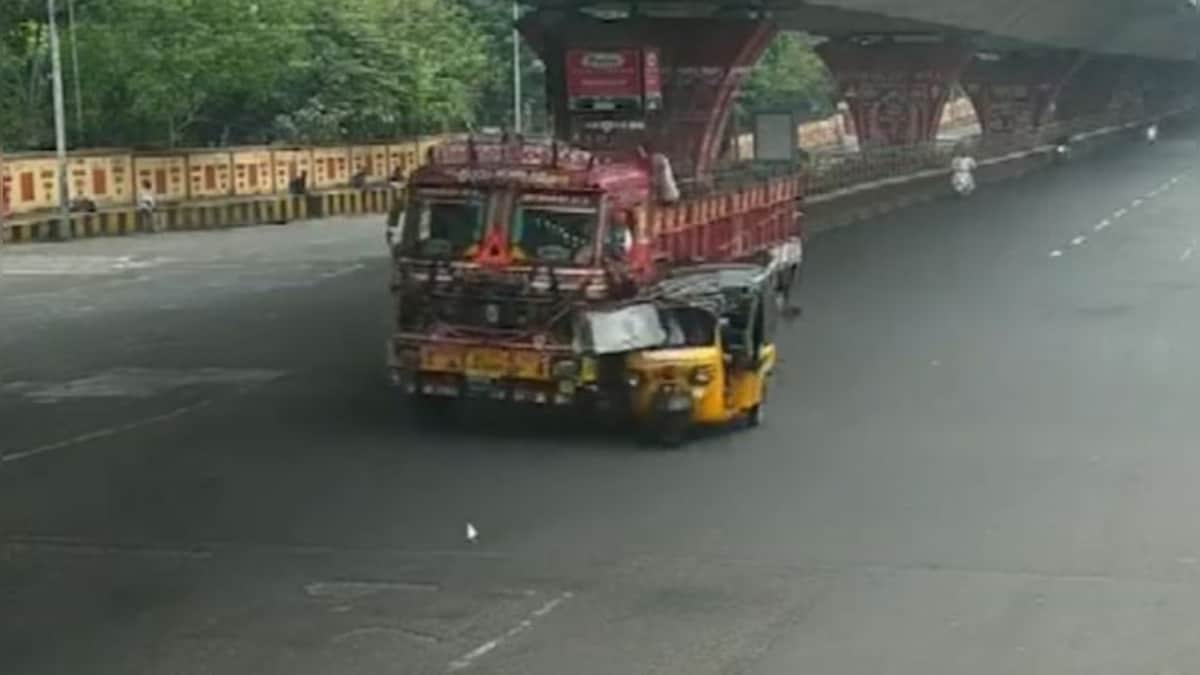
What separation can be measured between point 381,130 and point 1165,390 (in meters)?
54.0

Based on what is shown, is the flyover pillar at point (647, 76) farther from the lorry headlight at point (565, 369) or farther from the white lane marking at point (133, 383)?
the lorry headlight at point (565, 369)

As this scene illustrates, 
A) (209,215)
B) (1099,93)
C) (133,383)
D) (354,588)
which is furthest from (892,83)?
(354,588)

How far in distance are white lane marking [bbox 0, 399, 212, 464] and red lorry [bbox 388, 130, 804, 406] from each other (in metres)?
2.42

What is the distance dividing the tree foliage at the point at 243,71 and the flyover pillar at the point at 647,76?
33.8 feet

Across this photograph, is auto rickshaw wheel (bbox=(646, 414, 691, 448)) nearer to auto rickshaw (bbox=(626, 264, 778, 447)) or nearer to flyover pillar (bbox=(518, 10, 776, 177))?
auto rickshaw (bbox=(626, 264, 778, 447))

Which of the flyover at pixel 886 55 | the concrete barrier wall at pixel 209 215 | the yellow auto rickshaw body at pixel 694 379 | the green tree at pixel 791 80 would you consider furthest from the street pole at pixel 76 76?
the yellow auto rickshaw body at pixel 694 379

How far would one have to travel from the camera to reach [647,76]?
47.0 m

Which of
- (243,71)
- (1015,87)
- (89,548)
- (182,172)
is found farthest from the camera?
(1015,87)

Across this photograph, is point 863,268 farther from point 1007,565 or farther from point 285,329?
point 1007,565

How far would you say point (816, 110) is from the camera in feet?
351

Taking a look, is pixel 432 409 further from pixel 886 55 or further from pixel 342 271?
pixel 886 55

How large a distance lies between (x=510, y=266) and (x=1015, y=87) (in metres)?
85.2

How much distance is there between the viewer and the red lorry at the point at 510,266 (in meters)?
18.5

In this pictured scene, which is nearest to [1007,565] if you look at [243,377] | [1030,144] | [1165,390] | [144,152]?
[1165,390]
